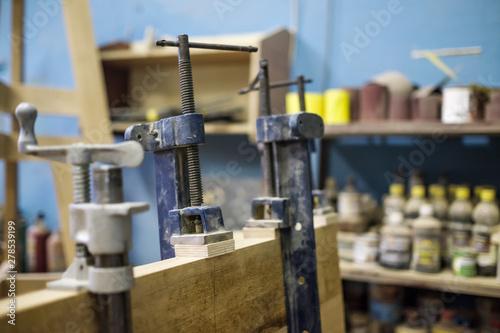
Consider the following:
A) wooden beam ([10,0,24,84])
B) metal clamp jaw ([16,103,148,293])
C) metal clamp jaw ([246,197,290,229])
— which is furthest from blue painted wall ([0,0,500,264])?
metal clamp jaw ([16,103,148,293])

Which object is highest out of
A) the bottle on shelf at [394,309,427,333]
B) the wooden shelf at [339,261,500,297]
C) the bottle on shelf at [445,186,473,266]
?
the bottle on shelf at [445,186,473,266]

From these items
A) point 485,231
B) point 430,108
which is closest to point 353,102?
point 430,108

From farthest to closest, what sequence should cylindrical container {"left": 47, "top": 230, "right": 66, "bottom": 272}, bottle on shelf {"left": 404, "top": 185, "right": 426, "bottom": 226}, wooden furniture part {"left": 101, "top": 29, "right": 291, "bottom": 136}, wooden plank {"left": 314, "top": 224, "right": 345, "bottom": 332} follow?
cylindrical container {"left": 47, "top": 230, "right": 66, "bottom": 272} < wooden furniture part {"left": 101, "top": 29, "right": 291, "bottom": 136} < bottle on shelf {"left": 404, "top": 185, "right": 426, "bottom": 226} < wooden plank {"left": 314, "top": 224, "right": 345, "bottom": 332}

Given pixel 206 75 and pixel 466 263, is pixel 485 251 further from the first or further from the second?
pixel 206 75

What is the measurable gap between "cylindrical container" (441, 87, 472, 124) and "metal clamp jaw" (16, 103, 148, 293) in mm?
1455

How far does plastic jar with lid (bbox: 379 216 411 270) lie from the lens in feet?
5.65

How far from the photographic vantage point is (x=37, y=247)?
8.50 ft

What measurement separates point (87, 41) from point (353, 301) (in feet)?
5.18

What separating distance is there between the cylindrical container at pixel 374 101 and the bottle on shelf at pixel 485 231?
1.56ft

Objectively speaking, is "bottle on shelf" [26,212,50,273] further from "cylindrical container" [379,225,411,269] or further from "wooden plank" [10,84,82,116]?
"cylindrical container" [379,225,411,269]

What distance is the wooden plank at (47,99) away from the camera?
1.82 m

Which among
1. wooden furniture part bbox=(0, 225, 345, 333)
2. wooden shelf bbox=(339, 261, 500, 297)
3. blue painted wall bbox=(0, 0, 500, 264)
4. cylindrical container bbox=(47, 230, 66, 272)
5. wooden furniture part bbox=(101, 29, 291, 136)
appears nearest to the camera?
wooden furniture part bbox=(0, 225, 345, 333)

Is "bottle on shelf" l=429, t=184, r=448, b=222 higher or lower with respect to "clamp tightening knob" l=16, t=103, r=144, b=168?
lower

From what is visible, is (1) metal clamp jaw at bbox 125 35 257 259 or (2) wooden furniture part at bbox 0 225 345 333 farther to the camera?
(1) metal clamp jaw at bbox 125 35 257 259
